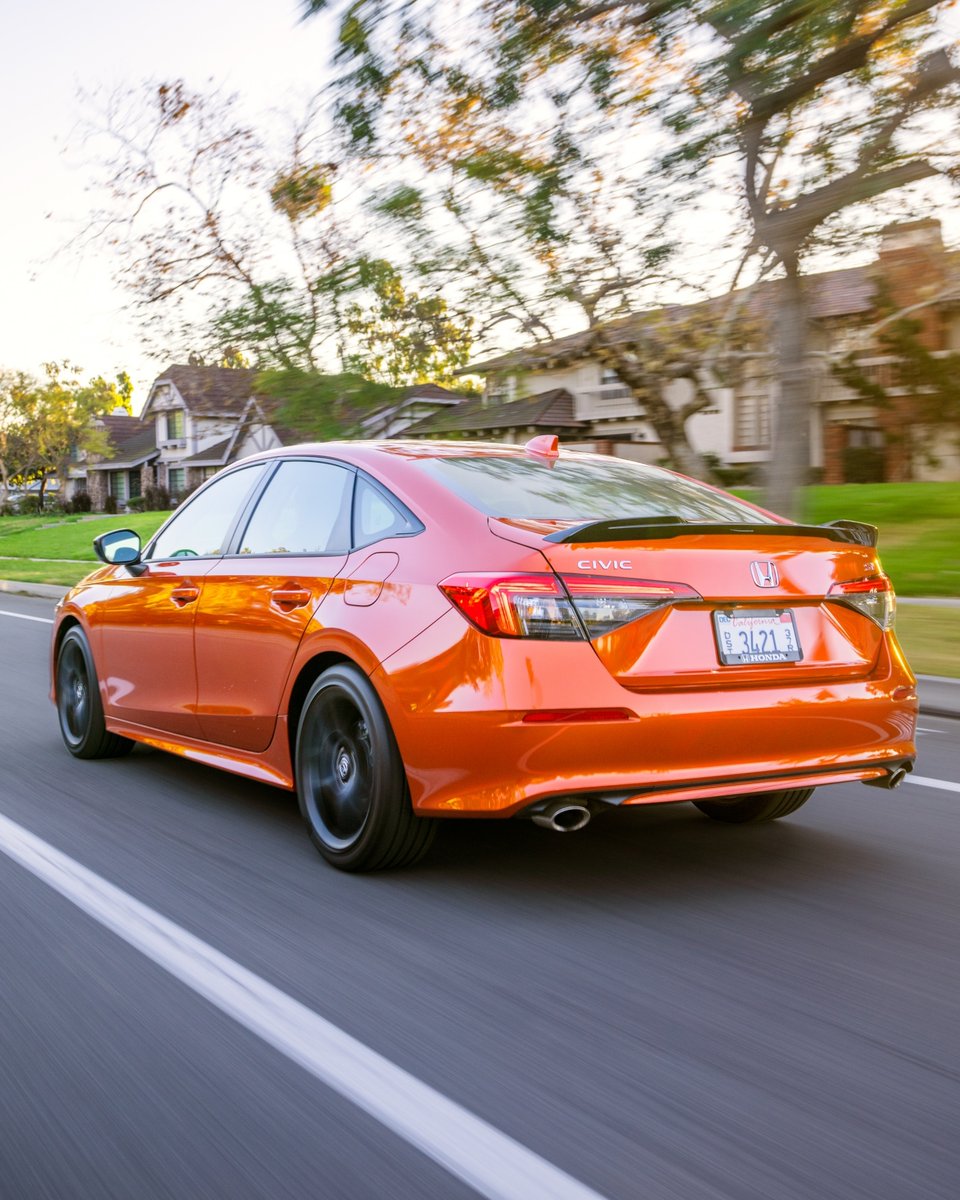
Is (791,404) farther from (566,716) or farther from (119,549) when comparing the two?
(566,716)

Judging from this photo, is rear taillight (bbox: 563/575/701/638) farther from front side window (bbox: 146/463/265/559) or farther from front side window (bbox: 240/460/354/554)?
front side window (bbox: 146/463/265/559)

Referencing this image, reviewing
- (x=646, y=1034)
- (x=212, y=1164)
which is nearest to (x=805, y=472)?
(x=646, y=1034)

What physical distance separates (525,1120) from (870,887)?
7.17 ft

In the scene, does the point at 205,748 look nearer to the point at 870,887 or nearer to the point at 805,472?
the point at 870,887

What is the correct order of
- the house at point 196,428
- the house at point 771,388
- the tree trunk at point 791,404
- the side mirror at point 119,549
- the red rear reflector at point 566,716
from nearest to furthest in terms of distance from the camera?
the red rear reflector at point 566,716
the side mirror at point 119,549
the tree trunk at point 791,404
the house at point 771,388
the house at point 196,428

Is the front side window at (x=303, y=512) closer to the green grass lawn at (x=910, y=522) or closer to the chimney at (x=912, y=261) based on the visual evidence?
the green grass lawn at (x=910, y=522)

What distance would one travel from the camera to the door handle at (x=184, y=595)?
5986 millimetres

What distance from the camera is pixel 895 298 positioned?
82.8ft

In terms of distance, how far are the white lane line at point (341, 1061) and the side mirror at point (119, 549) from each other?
2217 millimetres

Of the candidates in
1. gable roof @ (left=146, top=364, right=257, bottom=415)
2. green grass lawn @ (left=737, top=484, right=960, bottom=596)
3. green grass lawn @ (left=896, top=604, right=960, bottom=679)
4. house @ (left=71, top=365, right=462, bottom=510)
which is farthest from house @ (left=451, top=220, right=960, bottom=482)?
green grass lawn @ (left=896, top=604, right=960, bottom=679)

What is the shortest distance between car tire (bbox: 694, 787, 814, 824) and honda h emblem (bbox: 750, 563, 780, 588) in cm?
125

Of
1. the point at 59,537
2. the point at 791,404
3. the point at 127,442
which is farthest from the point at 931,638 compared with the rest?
the point at 127,442

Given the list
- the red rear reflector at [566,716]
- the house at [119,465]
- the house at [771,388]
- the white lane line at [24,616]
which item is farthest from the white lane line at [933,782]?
the house at [119,465]

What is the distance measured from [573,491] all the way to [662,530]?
2.16 feet
